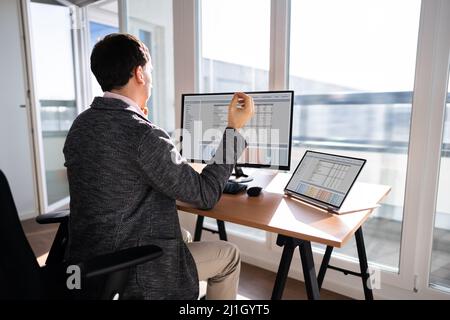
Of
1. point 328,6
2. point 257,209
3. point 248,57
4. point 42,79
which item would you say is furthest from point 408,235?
point 42,79

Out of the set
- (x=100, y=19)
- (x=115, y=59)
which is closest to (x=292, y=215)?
(x=115, y=59)

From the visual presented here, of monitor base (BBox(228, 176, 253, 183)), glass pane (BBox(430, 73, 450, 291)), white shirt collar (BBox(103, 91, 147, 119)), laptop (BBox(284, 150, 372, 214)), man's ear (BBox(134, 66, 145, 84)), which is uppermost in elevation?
man's ear (BBox(134, 66, 145, 84))

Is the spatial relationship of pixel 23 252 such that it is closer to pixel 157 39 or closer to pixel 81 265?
pixel 81 265

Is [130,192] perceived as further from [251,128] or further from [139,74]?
[251,128]

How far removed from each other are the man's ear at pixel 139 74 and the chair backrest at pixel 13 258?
0.54 m

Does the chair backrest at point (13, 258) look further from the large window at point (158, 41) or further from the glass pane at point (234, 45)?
the large window at point (158, 41)

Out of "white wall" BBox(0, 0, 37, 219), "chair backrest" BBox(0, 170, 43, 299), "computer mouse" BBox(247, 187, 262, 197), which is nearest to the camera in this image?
"chair backrest" BBox(0, 170, 43, 299)

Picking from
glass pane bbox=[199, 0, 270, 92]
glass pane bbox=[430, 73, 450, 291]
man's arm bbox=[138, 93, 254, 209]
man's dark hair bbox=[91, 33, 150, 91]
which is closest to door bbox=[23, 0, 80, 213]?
glass pane bbox=[199, 0, 270, 92]

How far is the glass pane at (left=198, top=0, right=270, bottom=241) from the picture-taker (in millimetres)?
2291

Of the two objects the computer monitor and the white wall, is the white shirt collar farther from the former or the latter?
the white wall

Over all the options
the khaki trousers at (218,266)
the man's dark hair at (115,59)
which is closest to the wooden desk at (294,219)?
the khaki trousers at (218,266)

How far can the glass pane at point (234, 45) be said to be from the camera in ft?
7.50

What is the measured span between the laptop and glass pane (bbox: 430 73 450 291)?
68cm
